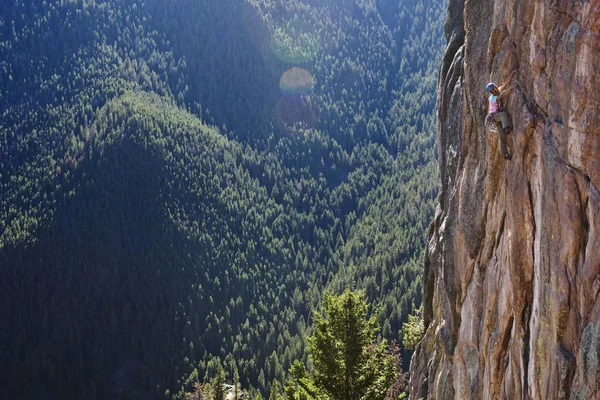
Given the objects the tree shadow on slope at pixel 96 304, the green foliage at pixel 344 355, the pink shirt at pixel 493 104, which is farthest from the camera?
the tree shadow on slope at pixel 96 304

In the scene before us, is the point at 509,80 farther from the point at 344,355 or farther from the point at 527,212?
the point at 344,355

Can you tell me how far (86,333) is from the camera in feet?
555

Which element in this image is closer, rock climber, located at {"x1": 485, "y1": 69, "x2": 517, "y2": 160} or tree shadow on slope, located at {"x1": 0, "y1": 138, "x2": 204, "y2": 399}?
rock climber, located at {"x1": 485, "y1": 69, "x2": 517, "y2": 160}

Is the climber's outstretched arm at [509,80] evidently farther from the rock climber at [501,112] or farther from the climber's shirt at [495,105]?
the climber's shirt at [495,105]

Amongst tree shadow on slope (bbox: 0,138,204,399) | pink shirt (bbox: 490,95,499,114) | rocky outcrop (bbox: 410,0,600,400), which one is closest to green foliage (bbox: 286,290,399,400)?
rocky outcrop (bbox: 410,0,600,400)

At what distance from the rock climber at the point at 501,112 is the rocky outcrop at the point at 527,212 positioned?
24cm

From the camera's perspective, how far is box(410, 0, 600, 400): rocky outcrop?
1100cm

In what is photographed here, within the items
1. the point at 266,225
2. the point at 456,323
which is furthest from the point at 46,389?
the point at 456,323

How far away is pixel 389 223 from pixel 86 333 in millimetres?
96609

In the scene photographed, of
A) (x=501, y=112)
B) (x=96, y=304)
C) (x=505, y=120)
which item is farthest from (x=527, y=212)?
(x=96, y=304)

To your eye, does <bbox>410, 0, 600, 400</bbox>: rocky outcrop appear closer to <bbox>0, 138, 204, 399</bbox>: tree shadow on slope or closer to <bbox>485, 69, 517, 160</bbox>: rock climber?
<bbox>485, 69, 517, 160</bbox>: rock climber

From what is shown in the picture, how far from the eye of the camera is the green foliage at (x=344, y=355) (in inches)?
1029

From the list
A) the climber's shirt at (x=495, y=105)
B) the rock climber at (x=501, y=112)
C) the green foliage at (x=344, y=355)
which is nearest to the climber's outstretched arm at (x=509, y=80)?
the rock climber at (x=501, y=112)

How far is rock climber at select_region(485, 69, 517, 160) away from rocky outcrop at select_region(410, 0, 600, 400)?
24 cm
